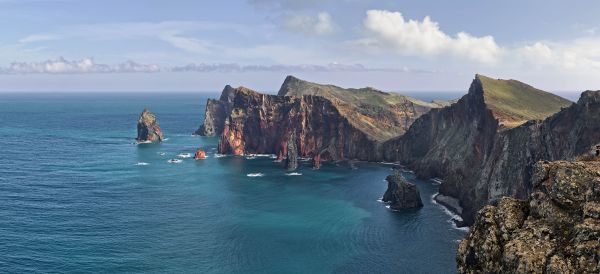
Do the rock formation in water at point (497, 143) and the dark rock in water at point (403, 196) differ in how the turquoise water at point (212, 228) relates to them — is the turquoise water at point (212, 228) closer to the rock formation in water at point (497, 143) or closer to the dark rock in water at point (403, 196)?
the dark rock in water at point (403, 196)

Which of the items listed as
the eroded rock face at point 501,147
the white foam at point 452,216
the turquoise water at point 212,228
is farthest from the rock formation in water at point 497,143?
the turquoise water at point 212,228

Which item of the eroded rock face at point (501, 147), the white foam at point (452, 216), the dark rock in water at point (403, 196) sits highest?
the eroded rock face at point (501, 147)

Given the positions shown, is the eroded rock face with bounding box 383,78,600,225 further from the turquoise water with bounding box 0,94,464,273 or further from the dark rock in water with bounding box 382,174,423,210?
the dark rock in water with bounding box 382,174,423,210

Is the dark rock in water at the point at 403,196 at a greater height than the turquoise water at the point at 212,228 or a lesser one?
greater

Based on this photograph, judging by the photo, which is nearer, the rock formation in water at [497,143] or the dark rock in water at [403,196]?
the rock formation in water at [497,143]

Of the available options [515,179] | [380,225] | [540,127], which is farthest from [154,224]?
[540,127]

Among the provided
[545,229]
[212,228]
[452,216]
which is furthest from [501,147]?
[545,229]

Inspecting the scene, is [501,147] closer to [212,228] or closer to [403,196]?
[403,196]
